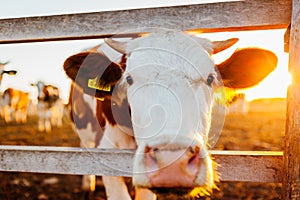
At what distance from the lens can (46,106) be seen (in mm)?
21062

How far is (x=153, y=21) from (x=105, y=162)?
32.1 inches

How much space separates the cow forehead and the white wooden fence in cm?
24

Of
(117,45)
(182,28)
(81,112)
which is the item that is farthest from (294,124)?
(81,112)

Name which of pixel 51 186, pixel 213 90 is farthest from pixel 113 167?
pixel 51 186

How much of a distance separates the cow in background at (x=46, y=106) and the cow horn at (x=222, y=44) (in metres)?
17.4

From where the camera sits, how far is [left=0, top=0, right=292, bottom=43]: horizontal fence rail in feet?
6.86

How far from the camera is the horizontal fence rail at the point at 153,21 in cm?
209

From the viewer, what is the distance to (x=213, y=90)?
98.6 inches

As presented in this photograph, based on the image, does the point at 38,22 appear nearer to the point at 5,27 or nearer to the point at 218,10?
the point at 5,27

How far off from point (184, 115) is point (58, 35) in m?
0.84

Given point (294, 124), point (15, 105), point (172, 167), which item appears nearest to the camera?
point (172, 167)

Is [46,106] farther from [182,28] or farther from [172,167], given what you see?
[172,167]

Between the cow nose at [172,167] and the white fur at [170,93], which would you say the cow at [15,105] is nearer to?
the white fur at [170,93]

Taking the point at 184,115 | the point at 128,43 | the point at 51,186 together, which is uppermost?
the point at 128,43
